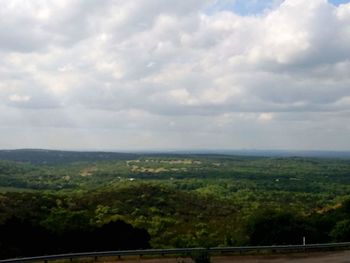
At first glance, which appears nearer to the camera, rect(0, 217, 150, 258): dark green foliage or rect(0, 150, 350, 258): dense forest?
rect(0, 217, 150, 258): dark green foliage

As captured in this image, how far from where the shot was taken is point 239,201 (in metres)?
93.1

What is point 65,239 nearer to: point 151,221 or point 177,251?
point 177,251

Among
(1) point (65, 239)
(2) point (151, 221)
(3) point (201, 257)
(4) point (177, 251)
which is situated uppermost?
(3) point (201, 257)

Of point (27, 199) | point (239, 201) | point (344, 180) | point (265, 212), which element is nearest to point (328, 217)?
point (265, 212)

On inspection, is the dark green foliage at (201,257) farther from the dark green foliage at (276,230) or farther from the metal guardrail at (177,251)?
the dark green foliage at (276,230)

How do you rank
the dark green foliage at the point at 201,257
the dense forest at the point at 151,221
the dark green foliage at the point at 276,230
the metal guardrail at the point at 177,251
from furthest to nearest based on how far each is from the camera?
the dark green foliage at the point at 276,230
the dense forest at the point at 151,221
the metal guardrail at the point at 177,251
the dark green foliage at the point at 201,257

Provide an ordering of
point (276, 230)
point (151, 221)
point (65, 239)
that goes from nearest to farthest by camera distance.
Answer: point (65, 239)
point (276, 230)
point (151, 221)

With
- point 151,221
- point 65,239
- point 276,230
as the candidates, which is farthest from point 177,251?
point 151,221

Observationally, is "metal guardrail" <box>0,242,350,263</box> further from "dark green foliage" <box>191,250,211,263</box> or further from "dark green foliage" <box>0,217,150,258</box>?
"dark green foliage" <box>0,217,150,258</box>

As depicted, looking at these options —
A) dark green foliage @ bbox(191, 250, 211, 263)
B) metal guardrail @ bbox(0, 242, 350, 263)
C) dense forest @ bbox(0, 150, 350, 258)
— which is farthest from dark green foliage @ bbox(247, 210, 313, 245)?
dark green foliage @ bbox(191, 250, 211, 263)

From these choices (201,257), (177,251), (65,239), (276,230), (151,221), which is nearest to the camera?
(201,257)

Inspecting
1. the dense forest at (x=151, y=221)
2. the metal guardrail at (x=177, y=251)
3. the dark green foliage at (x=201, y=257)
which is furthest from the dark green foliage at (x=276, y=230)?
the dark green foliage at (x=201, y=257)

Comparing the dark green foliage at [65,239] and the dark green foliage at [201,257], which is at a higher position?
the dark green foliage at [201,257]

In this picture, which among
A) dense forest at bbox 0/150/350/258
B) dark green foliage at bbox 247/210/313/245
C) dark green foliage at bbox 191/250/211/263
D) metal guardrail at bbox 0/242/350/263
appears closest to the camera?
dark green foliage at bbox 191/250/211/263
